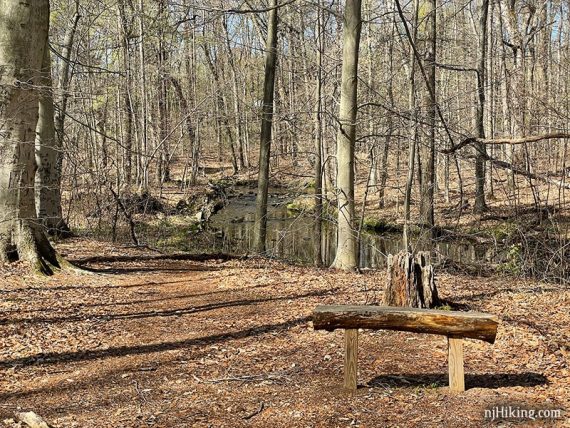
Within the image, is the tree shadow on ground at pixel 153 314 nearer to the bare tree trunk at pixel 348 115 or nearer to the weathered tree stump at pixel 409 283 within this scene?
the bare tree trunk at pixel 348 115

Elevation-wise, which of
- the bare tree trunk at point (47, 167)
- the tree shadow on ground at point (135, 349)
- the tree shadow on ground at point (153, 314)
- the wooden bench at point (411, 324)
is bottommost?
the tree shadow on ground at point (135, 349)

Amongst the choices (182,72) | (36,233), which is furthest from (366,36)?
(36,233)

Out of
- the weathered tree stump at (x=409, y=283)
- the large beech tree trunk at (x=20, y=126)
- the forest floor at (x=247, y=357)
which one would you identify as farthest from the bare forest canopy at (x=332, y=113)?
the weathered tree stump at (x=409, y=283)

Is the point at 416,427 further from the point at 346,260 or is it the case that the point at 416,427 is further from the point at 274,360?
the point at 346,260

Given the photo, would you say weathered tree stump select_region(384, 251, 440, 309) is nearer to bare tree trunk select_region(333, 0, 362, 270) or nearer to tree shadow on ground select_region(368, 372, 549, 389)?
tree shadow on ground select_region(368, 372, 549, 389)

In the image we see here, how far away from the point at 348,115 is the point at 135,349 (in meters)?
5.38

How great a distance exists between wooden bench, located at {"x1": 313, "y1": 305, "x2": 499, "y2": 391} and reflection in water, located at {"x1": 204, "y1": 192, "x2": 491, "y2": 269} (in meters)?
7.83

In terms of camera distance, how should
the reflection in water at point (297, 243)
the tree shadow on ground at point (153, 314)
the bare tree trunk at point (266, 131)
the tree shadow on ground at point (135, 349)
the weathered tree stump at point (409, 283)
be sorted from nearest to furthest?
the tree shadow on ground at point (135, 349)
the weathered tree stump at point (409, 283)
the tree shadow on ground at point (153, 314)
the bare tree trunk at point (266, 131)
the reflection in water at point (297, 243)

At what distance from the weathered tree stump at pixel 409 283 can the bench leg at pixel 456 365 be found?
1.70 metres

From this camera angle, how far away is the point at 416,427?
418cm

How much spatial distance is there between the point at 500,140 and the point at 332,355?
3824 millimetres

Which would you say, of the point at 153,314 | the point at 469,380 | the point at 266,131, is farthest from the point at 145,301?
the point at 266,131

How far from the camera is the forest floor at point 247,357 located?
4.54m

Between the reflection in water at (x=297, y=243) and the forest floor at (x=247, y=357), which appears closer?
the forest floor at (x=247, y=357)
